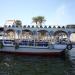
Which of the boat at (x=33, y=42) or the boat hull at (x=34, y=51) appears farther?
the boat at (x=33, y=42)

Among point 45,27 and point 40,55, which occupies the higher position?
point 45,27

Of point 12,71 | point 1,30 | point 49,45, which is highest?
point 1,30

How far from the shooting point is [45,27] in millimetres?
62375

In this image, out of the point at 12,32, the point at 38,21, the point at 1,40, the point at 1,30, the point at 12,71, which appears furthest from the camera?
the point at 38,21

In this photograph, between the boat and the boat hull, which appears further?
the boat

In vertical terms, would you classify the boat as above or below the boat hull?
above

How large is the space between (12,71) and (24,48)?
20.6 m

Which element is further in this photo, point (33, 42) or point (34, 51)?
point (33, 42)

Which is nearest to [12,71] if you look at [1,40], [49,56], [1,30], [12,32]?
→ [49,56]

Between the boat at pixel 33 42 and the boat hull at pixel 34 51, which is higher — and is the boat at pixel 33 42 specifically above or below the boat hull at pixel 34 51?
above

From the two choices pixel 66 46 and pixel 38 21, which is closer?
pixel 66 46

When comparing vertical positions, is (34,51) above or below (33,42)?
below

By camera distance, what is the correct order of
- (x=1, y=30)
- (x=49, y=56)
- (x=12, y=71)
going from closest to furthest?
(x=12, y=71), (x=49, y=56), (x=1, y=30)

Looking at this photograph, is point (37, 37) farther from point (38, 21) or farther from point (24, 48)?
point (38, 21)
